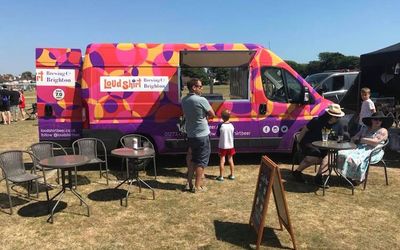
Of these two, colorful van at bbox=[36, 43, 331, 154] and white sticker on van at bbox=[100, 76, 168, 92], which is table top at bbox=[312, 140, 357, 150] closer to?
colorful van at bbox=[36, 43, 331, 154]

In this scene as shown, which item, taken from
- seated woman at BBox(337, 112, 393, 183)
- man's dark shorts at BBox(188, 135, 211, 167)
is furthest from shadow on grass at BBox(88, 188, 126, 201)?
seated woman at BBox(337, 112, 393, 183)

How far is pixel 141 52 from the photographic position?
25.0ft

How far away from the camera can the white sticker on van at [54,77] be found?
25.0ft

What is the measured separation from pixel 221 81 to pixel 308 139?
3.42m

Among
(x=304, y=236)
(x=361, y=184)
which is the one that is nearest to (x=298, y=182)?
(x=361, y=184)

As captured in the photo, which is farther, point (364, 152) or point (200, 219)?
point (364, 152)

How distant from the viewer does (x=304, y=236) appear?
4750mm

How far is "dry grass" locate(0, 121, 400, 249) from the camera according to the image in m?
4.61

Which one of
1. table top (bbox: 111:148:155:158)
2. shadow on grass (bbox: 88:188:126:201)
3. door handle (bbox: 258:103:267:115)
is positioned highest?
door handle (bbox: 258:103:267:115)

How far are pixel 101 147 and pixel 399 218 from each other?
5070 millimetres

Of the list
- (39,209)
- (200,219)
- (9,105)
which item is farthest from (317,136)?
(9,105)

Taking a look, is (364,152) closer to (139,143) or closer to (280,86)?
(280,86)

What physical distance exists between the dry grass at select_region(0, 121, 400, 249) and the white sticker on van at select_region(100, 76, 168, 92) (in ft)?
5.67

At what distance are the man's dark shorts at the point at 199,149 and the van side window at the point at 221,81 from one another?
166 centimetres
